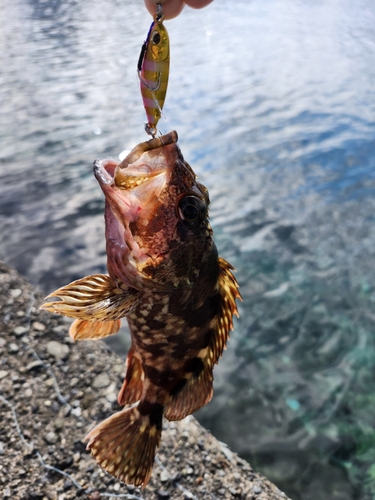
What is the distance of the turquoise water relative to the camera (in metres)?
5.32

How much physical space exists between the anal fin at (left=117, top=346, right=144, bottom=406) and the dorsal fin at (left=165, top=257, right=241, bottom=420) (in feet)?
0.99

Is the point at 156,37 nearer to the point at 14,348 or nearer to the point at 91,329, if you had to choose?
the point at 91,329

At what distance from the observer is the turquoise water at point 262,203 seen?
532cm

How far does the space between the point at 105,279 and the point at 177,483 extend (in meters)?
2.51

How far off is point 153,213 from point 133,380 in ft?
4.81

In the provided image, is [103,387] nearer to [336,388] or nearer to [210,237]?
[210,237]

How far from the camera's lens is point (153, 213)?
2281 mm

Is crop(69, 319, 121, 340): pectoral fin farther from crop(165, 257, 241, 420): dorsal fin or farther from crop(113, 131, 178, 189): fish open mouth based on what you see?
crop(113, 131, 178, 189): fish open mouth

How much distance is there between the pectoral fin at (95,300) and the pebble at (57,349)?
280 centimetres

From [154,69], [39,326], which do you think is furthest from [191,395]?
[39,326]

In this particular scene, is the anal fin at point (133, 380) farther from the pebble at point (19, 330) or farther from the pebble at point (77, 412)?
the pebble at point (19, 330)

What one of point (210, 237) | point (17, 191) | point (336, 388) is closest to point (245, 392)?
point (336, 388)

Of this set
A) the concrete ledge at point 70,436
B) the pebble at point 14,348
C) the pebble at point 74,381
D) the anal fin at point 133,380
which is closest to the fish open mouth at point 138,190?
the anal fin at point 133,380

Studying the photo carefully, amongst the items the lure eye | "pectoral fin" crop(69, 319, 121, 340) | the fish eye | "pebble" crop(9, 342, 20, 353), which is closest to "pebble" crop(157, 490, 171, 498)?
"pectoral fin" crop(69, 319, 121, 340)
